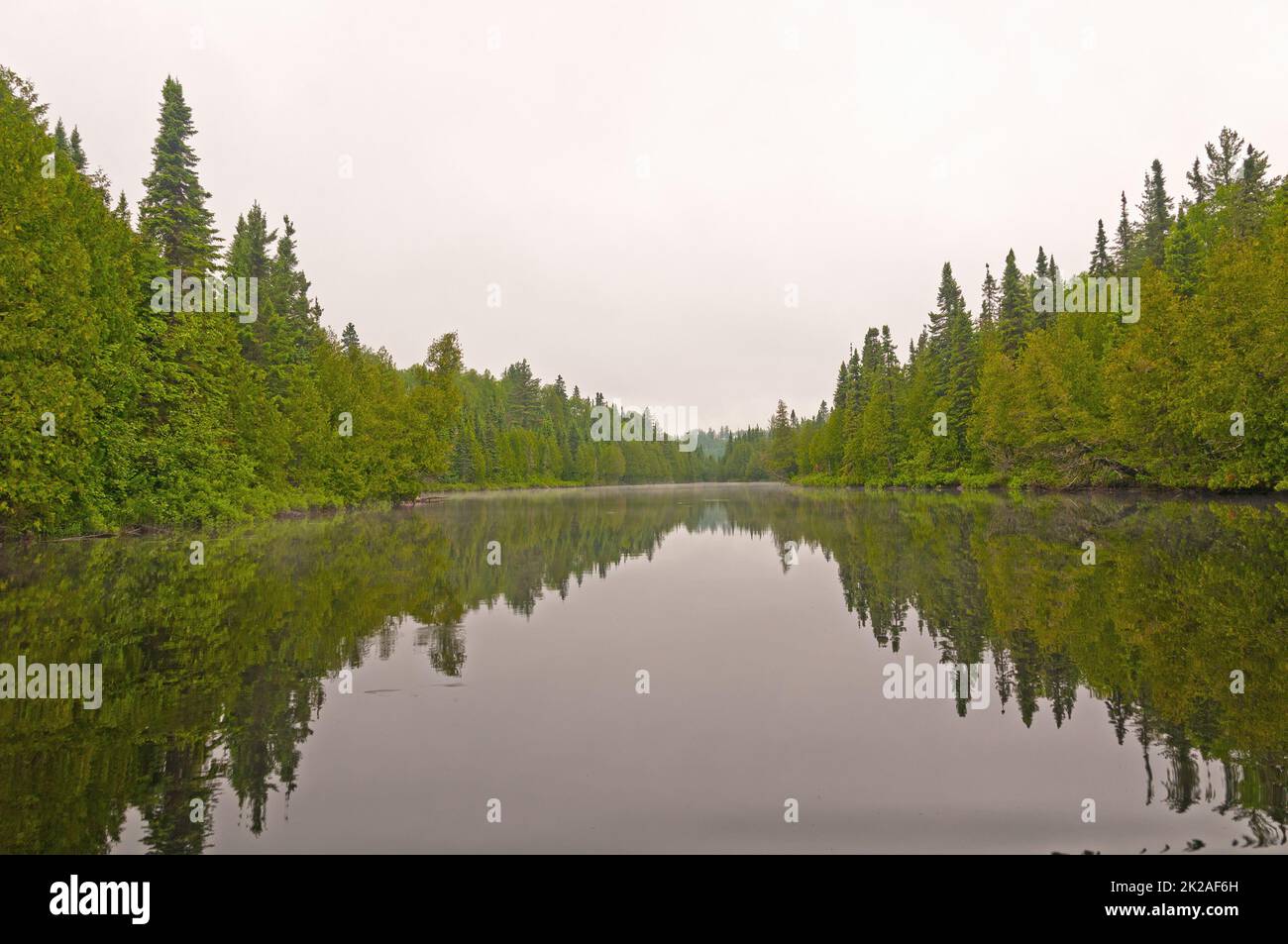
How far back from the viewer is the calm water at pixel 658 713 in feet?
16.7

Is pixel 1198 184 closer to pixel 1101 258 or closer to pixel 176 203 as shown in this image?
pixel 1101 258

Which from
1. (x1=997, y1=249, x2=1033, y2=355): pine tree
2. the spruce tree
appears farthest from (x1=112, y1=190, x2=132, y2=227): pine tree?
(x1=997, y1=249, x2=1033, y2=355): pine tree

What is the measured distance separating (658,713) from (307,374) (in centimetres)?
4868

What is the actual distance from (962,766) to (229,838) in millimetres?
6044

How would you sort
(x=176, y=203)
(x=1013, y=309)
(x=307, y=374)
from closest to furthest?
(x=176, y=203) < (x=307, y=374) < (x=1013, y=309)

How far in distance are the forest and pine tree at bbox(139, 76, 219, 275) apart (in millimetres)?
104

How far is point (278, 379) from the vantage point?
152 feet

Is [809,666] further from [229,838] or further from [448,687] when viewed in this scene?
[229,838]

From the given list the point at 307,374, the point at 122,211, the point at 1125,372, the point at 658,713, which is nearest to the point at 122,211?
the point at 122,211

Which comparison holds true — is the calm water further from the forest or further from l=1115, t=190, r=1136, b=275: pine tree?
l=1115, t=190, r=1136, b=275: pine tree

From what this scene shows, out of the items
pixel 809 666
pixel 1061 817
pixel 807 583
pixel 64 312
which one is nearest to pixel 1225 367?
pixel 807 583

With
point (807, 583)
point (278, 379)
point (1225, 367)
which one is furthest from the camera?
point (278, 379)

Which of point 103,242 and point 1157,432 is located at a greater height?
point 103,242

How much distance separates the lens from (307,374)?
48531mm
